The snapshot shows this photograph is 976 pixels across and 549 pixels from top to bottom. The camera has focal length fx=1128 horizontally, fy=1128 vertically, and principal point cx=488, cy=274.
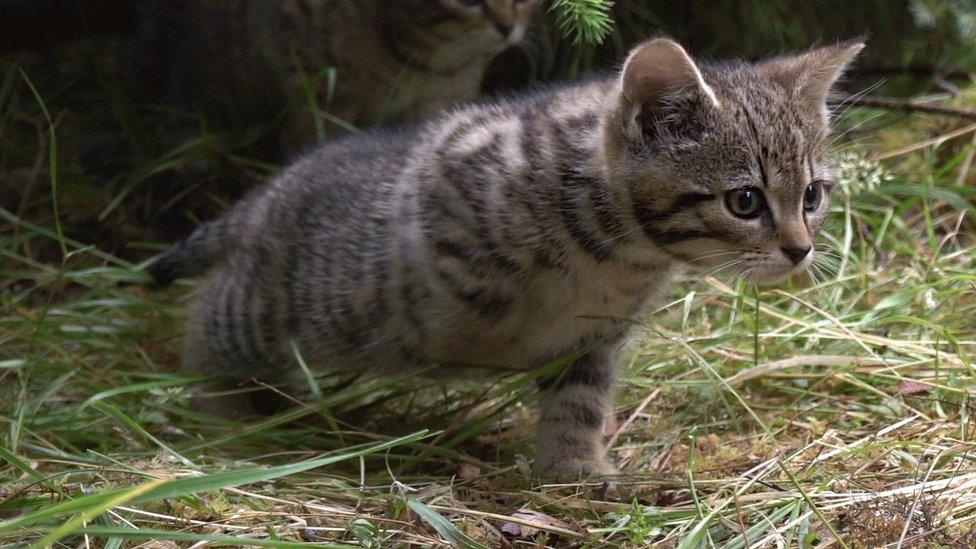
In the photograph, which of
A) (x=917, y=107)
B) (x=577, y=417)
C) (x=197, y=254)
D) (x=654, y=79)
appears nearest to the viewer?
(x=654, y=79)

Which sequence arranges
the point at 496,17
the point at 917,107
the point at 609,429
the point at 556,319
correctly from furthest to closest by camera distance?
the point at 917,107 < the point at 496,17 < the point at 609,429 < the point at 556,319

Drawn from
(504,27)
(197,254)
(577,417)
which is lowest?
(577,417)

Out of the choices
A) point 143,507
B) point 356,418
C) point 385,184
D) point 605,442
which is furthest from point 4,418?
point 605,442

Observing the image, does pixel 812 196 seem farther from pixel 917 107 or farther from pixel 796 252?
pixel 917 107

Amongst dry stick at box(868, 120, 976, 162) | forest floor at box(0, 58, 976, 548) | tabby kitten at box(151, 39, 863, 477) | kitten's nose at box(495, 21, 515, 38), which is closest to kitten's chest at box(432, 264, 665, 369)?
tabby kitten at box(151, 39, 863, 477)

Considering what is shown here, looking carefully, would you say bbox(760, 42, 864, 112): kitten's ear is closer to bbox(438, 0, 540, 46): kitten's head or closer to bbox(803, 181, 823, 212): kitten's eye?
bbox(803, 181, 823, 212): kitten's eye

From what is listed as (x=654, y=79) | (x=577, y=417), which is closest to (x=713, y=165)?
(x=654, y=79)

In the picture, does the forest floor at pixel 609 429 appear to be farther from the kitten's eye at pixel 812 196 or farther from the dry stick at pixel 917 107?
the kitten's eye at pixel 812 196

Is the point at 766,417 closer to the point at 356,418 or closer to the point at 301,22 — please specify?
the point at 356,418
